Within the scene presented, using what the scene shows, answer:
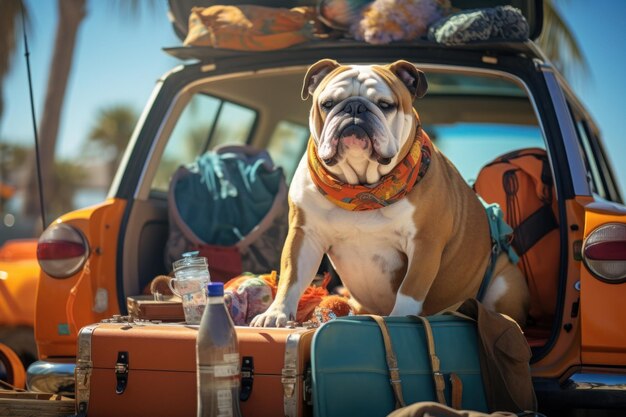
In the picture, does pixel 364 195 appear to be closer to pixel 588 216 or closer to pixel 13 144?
pixel 588 216

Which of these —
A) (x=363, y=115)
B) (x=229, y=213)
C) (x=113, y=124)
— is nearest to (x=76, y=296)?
(x=229, y=213)

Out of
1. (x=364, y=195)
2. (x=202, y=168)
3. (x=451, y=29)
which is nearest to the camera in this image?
(x=364, y=195)

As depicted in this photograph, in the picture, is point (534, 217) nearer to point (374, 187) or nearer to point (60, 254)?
point (374, 187)

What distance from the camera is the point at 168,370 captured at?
3314mm

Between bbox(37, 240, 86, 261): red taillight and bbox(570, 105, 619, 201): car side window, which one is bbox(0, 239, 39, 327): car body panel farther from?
bbox(570, 105, 619, 201): car side window

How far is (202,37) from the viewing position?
14.9ft

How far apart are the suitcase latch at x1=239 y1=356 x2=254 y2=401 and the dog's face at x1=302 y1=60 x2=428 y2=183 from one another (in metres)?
0.90

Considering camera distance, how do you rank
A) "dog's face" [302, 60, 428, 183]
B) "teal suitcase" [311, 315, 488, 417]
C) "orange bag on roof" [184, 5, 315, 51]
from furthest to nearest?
"orange bag on roof" [184, 5, 315, 51], "dog's face" [302, 60, 428, 183], "teal suitcase" [311, 315, 488, 417]

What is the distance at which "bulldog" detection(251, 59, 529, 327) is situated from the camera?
11.9 feet

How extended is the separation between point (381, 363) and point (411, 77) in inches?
51.4

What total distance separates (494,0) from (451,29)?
1.61ft

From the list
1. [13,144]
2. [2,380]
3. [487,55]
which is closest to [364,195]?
[487,55]

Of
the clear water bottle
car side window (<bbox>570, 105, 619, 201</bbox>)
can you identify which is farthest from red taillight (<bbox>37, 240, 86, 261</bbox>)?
car side window (<bbox>570, 105, 619, 201</bbox>)

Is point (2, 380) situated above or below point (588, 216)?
below
